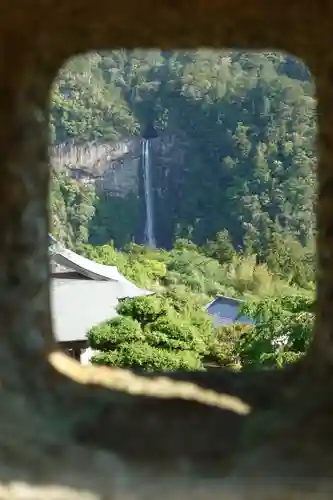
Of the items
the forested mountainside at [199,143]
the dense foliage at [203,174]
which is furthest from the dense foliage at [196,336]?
the forested mountainside at [199,143]

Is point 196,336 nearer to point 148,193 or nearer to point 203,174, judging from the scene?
point 203,174

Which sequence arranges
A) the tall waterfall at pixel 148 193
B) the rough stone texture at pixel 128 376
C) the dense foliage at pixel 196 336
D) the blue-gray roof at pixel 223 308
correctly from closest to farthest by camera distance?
the rough stone texture at pixel 128 376, the dense foliage at pixel 196 336, the blue-gray roof at pixel 223 308, the tall waterfall at pixel 148 193

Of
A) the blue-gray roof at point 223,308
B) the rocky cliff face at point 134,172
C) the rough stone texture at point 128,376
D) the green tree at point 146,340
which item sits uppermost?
the rough stone texture at point 128,376

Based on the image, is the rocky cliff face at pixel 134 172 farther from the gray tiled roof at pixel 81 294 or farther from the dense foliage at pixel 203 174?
the gray tiled roof at pixel 81 294

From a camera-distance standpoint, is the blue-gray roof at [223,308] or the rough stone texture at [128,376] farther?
the blue-gray roof at [223,308]

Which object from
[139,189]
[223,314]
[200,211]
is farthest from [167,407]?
[139,189]

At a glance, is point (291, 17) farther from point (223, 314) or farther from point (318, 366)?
point (223, 314)

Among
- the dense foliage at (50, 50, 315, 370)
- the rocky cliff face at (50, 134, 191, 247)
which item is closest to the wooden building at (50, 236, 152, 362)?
the dense foliage at (50, 50, 315, 370)
